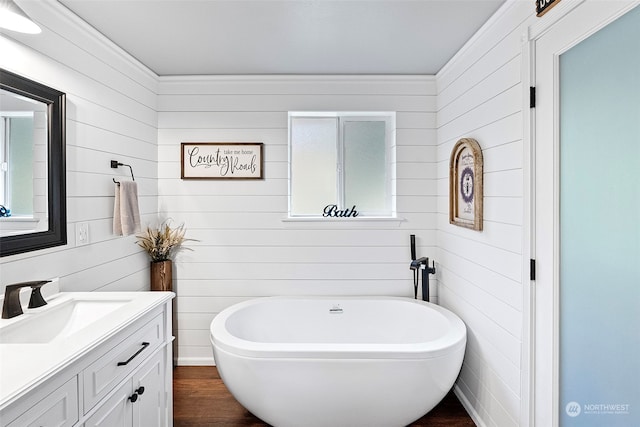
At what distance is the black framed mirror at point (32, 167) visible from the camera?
158 cm

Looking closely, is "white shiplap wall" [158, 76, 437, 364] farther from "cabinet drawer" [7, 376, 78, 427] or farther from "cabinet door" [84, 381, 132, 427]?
"cabinet drawer" [7, 376, 78, 427]

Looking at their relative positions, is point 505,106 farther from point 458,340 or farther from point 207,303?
point 207,303

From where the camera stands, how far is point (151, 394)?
1.71m

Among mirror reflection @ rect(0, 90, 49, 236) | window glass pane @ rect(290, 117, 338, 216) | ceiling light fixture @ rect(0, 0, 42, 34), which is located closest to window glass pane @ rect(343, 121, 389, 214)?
window glass pane @ rect(290, 117, 338, 216)

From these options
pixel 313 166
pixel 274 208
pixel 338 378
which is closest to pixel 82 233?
pixel 274 208

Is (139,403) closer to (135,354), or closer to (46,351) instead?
(135,354)

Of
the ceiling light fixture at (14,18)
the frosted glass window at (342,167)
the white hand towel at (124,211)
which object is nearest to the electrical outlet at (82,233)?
the white hand towel at (124,211)

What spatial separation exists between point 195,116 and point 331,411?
8.02 ft

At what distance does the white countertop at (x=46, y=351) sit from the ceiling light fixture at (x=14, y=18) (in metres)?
1.13

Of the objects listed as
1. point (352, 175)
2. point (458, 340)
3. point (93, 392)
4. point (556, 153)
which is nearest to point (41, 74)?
point (93, 392)

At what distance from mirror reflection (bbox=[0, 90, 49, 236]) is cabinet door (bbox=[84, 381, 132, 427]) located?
2.83 feet

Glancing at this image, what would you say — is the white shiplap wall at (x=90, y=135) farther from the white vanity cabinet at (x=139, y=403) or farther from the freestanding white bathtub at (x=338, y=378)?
the freestanding white bathtub at (x=338, y=378)

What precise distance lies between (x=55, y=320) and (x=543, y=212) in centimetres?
227

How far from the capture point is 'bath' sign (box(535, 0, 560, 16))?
1509mm
